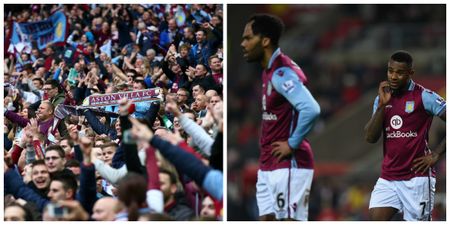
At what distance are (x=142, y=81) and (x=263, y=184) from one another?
148 inches

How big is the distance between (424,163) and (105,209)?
310 centimetres

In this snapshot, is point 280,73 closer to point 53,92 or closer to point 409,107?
point 409,107

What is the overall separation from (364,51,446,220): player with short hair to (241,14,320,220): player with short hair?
107 centimetres

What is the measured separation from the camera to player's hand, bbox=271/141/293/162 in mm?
11734

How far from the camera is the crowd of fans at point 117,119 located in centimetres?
1120

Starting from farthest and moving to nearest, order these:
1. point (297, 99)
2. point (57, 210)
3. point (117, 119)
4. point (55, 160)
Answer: point (117, 119) → point (55, 160) → point (297, 99) → point (57, 210)

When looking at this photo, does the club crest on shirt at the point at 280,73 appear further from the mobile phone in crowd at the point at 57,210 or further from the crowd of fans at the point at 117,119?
the mobile phone in crowd at the point at 57,210

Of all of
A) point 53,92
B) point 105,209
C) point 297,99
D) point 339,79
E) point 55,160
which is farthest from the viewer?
point 339,79

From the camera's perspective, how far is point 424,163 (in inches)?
498

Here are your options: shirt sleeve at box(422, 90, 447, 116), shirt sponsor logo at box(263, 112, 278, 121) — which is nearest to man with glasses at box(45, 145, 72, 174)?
shirt sponsor logo at box(263, 112, 278, 121)

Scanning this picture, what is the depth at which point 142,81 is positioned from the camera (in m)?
15.4

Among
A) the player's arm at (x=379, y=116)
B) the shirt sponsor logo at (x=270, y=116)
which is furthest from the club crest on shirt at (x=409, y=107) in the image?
the shirt sponsor logo at (x=270, y=116)

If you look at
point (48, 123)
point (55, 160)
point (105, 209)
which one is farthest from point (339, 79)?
point (105, 209)

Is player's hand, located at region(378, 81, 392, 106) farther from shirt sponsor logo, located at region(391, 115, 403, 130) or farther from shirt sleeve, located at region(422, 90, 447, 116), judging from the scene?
shirt sleeve, located at region(422, 90, 447, 116)
